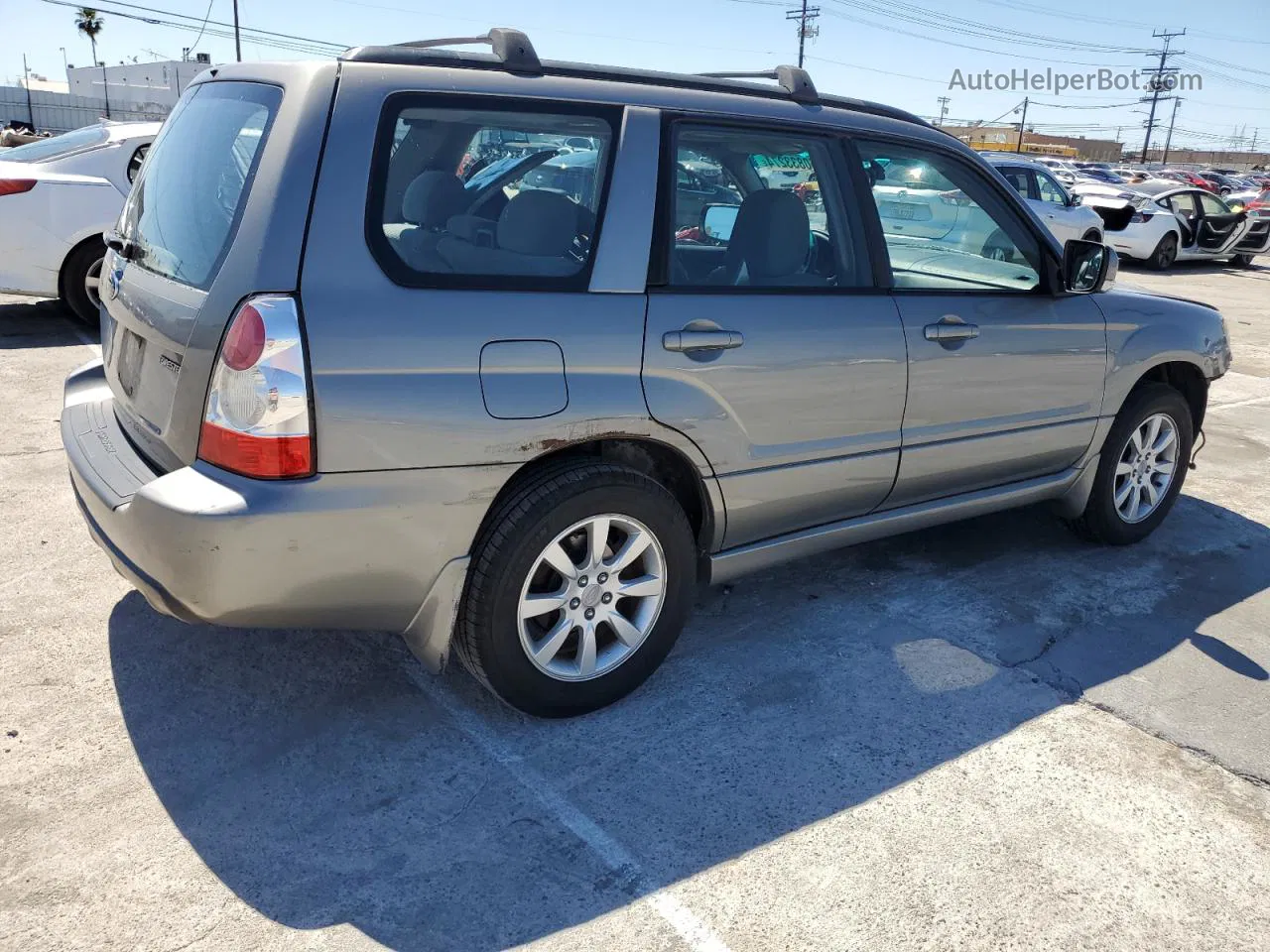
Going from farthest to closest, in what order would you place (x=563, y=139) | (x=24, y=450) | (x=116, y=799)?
1. (x=24, y=450)
2. (x=563, y=139)
3. (x=116, y=799)

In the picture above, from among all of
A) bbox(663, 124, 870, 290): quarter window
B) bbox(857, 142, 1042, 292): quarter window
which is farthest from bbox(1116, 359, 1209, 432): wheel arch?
bbox(663, 124, 870, 290): quarter window

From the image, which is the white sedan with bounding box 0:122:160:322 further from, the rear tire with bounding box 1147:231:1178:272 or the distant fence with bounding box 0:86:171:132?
the distant fence with bounding box 0:86:171:132

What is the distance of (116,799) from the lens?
103 inches

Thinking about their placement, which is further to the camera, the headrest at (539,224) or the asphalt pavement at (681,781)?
the headrest at (539,224)

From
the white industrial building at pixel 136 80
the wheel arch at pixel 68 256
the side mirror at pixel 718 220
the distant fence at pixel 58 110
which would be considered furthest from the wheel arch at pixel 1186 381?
the white industrial building at pixel 136 80

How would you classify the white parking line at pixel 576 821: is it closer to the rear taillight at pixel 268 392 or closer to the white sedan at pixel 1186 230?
the rear taillight at pixel 268 392

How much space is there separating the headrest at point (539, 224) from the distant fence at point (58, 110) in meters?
50.9

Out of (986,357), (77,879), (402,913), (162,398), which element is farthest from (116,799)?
(986,357)

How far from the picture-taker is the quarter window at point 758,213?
3129 mm

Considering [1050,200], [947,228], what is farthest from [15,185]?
[1050,200]

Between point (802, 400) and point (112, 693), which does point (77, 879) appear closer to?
point (112, 693)

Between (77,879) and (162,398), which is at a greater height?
(162,398)

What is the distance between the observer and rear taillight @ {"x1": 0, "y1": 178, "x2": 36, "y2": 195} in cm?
729

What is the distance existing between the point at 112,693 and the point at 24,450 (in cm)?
262
